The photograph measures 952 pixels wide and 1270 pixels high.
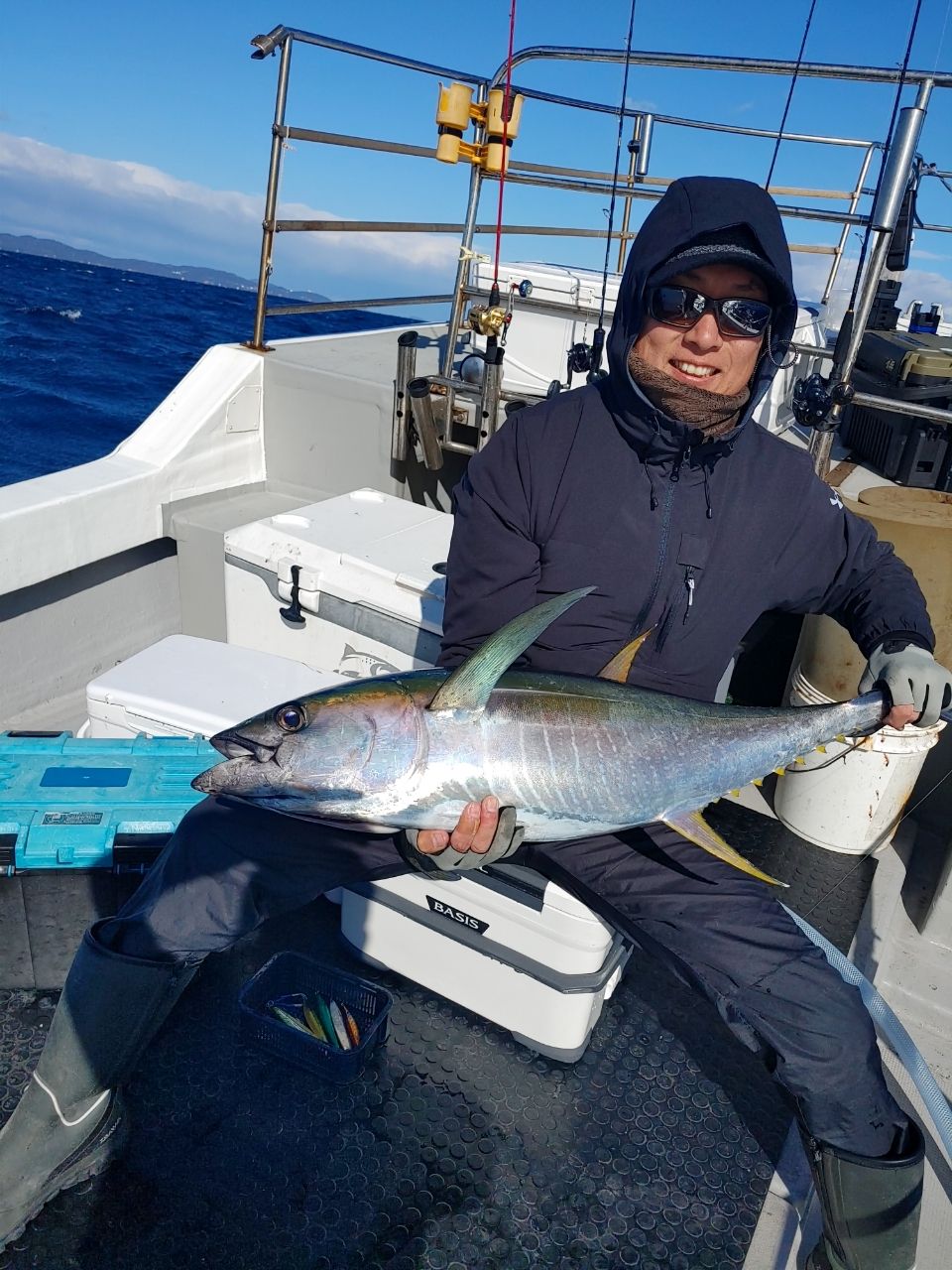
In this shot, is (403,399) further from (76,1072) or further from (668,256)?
(76,1072)

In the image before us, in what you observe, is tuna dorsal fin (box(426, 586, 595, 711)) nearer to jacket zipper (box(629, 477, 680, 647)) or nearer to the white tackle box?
jacket zipper (box(629, 477, 680, 647))

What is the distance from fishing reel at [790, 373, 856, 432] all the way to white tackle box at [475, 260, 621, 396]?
1890 mm

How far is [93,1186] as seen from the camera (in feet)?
6.03

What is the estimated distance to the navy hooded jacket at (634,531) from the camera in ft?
6.56

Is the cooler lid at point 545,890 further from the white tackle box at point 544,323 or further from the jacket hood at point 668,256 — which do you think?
the white tackle box at point 544,323

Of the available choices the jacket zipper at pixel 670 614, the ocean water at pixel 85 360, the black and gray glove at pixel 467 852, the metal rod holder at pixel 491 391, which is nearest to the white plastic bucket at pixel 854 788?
the jacket zipper at pixel 670 614

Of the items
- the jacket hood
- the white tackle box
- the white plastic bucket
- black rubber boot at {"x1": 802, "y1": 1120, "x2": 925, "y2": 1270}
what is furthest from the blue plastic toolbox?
the white tackle box

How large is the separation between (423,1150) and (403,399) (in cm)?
305

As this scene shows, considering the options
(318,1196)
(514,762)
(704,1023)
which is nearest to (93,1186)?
(318,1196)

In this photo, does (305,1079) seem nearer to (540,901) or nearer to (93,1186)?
(93,1186)

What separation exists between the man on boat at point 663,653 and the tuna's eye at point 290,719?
1.14 feet

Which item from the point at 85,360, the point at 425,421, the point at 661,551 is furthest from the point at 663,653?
the point at 85,360

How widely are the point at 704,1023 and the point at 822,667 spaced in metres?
1.28

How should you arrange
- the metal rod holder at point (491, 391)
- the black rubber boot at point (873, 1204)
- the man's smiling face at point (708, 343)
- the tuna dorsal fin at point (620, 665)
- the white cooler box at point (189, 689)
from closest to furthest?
the black rubber boot at point (873, 1204) → the tuna dorsal fin at point (620, 665) → the man's smiling face at point (708, 343) → the white cooler box at point (189, 689) → the metal rod holder at point (491, 391)
